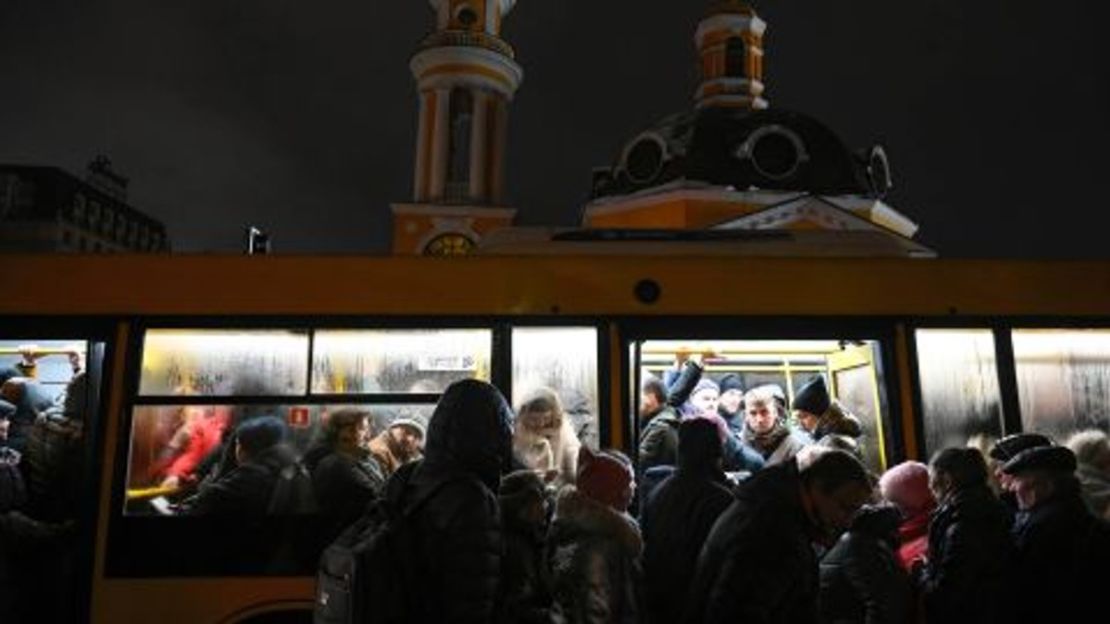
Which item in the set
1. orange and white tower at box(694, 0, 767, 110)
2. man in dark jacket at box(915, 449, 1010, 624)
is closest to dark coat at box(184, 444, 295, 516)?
man in dark jacket at box(915, 449, 1010, 624)

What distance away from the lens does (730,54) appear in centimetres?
3522

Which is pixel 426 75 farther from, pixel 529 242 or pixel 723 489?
pixel 723 489

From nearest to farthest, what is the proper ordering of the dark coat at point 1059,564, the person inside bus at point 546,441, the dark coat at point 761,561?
the dark coat at point 761,561
the dark coat at point 1059,564
the person inside bus at point 546,441

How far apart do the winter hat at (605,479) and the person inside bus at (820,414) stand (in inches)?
91.7

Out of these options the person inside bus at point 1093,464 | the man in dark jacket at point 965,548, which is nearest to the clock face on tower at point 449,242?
the person inside bus at point 1093,464

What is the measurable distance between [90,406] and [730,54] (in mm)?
33561

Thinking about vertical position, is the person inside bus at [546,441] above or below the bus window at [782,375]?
below

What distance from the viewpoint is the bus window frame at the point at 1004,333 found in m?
5.23

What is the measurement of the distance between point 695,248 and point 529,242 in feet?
3.81

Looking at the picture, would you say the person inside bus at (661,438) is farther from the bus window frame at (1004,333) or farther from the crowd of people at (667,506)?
A: the bus window frame at (1004,333)

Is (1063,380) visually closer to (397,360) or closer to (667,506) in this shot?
(667,506)

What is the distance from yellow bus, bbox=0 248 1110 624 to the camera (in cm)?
489

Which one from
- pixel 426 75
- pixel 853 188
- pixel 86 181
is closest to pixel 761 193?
pixel 853 188

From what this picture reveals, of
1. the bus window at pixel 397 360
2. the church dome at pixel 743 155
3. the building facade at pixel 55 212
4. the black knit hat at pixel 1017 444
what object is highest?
the building facade at pixel 55 212
